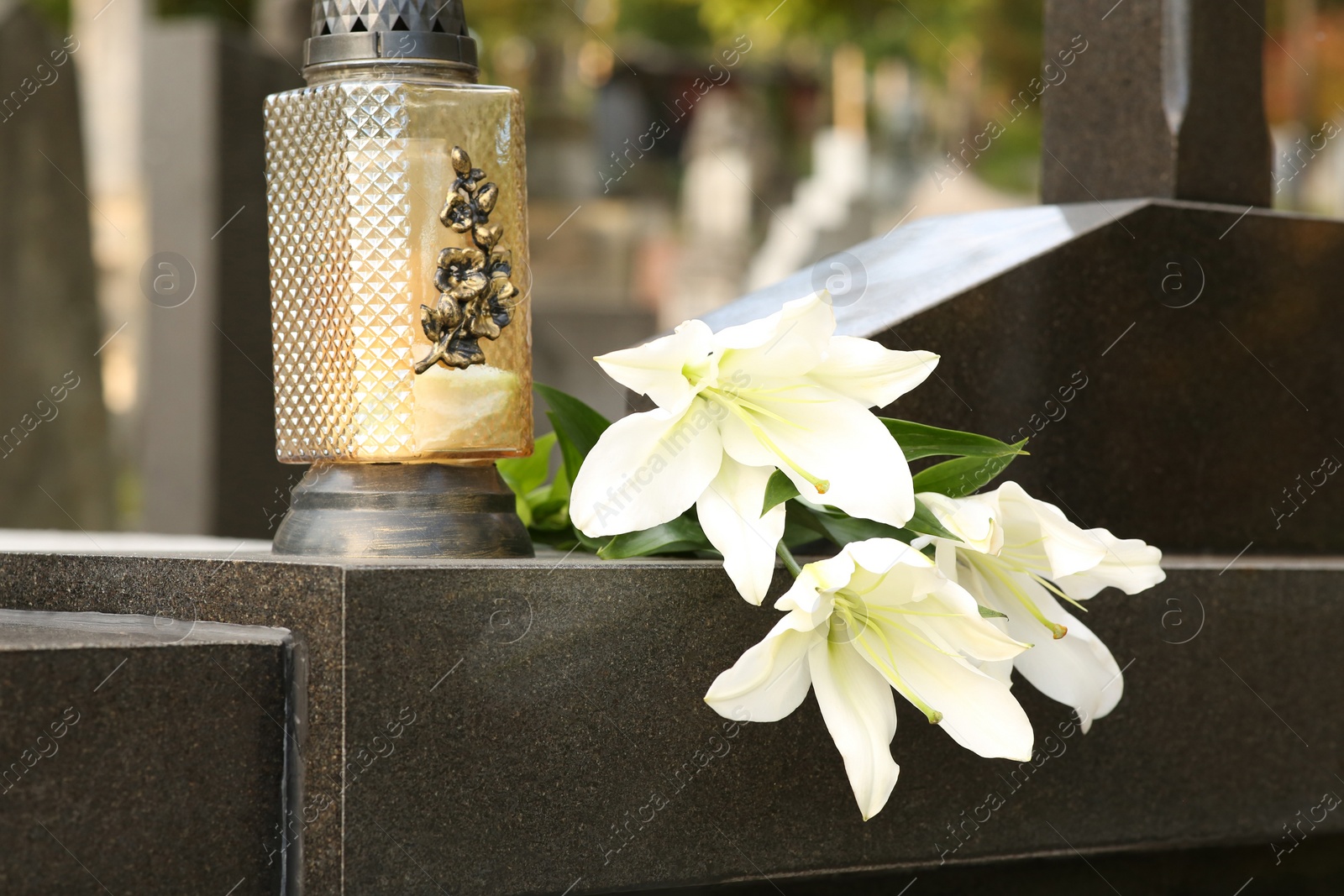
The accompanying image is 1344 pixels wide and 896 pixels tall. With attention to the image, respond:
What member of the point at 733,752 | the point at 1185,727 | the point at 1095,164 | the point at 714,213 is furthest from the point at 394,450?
the point at 714,213

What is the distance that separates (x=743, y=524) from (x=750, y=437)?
87 mm

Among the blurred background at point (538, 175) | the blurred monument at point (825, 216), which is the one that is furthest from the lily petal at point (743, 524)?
the blurred monument at point (825, 216)

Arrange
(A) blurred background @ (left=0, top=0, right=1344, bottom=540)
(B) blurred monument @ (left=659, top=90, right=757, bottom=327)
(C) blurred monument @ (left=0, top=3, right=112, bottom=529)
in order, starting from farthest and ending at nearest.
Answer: (B) blurred monument @ (left=659, top=90, right=757, bottom=327)
(C) blurred monument @ (left=0, top=3, right=112, bottom=529)
(A) blurred background @ (left=0, top=0, right=1344, bottom=540)

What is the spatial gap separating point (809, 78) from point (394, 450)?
22.4m

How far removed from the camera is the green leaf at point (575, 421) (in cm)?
162

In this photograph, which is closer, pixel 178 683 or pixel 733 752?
pixel 178 683

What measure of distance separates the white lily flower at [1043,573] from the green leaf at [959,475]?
0.05 metres

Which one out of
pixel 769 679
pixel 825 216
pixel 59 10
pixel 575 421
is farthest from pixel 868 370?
pixel 59 10

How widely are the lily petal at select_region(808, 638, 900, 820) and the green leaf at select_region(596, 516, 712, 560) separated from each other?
0.72ft

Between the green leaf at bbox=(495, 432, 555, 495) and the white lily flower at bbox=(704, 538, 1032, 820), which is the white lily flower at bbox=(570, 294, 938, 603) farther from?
the green leaf at bbox=(495, 432, 555, 495)

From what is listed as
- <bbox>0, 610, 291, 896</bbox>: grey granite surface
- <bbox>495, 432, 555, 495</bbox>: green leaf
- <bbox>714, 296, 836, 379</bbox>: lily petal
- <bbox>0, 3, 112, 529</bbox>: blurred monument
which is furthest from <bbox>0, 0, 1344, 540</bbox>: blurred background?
<bbox>0, 610, 291, 896</bbox>: grey granite surface

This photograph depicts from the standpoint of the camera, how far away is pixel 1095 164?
2.45m

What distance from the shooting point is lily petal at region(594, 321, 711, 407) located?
1.26 m

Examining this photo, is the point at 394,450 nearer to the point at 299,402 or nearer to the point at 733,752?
the point at 299,402
